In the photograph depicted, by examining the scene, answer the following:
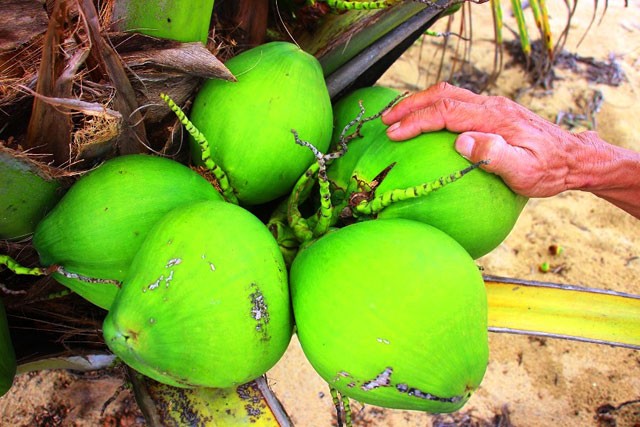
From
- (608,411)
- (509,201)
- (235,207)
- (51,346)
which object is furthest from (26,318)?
(608,411)

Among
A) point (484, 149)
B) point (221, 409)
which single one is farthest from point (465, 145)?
point (221, 409)

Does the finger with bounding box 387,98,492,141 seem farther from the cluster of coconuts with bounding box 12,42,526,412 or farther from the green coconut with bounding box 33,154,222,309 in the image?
the green coconut with bounding box 33,154,222,309

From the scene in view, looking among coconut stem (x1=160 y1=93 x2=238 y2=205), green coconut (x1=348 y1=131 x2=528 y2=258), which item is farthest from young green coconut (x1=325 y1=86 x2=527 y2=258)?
coconut stem (x1=160 y1=93 x2=238 y2=205)

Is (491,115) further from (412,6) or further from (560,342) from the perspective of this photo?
(560,342)

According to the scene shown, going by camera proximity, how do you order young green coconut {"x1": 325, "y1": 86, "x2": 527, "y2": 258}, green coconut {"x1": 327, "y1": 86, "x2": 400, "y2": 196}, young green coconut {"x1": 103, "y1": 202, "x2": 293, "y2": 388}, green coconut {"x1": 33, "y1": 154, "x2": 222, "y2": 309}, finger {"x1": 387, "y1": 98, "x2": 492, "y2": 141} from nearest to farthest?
young green coconut {"x1": 103, "y1": 202, "x2": 293, "y2": 388}
green coconut {"x1": 33, "y1": 154, "x2": 222, "y2": 309}
young green coconut {"x1": 325, "y1": 86, "x2": 527, "y2": 258}
finger {"x1": 387, "y1": 98, "x2": 492, "y2": 141}
green coconut {"x1": 327, "y1": 86, "x2": 400, "y2": 196}

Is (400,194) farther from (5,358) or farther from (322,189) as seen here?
(5,358)

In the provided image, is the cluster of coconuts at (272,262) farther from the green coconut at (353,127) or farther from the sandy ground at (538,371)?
the sandy ground at (538,371)
